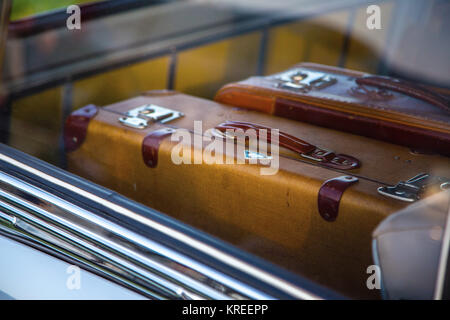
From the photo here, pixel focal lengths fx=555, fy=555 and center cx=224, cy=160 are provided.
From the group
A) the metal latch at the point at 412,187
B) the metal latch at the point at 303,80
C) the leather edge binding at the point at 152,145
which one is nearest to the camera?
the metal latch at the point at 412,187

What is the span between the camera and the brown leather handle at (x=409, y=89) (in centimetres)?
134

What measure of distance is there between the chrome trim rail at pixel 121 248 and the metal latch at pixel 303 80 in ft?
2.45

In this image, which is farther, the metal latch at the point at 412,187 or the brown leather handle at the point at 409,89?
the brown leather handle at the point at 409,89

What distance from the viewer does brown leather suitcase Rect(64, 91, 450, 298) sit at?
101cm

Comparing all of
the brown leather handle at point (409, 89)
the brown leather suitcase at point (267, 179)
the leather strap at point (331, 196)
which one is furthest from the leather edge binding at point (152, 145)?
the brown leather handle at point (409, 89)

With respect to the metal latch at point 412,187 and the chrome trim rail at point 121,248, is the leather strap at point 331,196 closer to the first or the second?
the metal latch at point 412,187

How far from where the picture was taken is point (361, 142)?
1265 millimetres

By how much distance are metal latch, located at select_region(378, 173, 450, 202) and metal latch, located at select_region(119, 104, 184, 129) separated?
581mm

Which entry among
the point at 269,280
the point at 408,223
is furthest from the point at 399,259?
the point at 269,280

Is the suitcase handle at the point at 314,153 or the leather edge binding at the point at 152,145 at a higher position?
the suitcase handle at the point at 314,153

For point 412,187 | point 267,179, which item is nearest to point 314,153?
point 267,179

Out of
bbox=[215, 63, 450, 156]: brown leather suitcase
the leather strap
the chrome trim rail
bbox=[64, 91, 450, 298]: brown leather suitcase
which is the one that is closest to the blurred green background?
bbox=[64, 91, 450, 298]: brown leather suitcase

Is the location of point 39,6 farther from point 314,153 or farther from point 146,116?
point 314,153

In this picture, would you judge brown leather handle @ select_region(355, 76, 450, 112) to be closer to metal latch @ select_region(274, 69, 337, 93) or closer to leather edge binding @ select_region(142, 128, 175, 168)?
metal latch @ select_region(274, 69, 337, 93)
